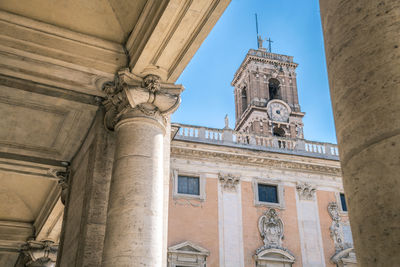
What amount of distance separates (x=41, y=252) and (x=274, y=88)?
42.6m

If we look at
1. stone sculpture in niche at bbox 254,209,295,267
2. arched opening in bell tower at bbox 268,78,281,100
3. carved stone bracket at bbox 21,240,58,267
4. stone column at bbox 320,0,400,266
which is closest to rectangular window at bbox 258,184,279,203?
stone sculpture in niche at bbox 254,209,295,267

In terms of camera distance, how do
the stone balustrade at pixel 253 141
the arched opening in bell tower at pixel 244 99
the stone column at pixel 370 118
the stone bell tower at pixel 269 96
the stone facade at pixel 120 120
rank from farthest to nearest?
the arched opening in bell tower at pixel 244 99 < the stone bell tower at pixel 269 96 < the stone balustrade at pixel 253 141 < the stone facade at pixel 120 120 < the stone column at pixel 370 118

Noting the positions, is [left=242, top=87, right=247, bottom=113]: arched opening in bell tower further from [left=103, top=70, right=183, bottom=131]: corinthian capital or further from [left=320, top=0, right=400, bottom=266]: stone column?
[left=320, top=0, right=400, bottom=266]: stone column

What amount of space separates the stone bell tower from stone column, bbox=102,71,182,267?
41064 millimetres

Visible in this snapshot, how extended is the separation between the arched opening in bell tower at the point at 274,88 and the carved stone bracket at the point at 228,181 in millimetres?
25460

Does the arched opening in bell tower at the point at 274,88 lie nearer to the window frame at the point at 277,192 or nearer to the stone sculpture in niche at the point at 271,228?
the window frame at the point at 277,192

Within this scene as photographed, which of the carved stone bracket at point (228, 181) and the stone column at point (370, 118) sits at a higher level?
the carved stone bracket at point (228, 181)

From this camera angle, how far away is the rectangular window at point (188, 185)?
25000 millimetres

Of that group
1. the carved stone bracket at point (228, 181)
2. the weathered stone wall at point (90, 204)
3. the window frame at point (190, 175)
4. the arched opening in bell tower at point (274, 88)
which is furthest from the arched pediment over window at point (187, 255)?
the arched opening in bell tower at point (274, 88)

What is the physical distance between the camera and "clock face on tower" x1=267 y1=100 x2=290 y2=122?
48.2m

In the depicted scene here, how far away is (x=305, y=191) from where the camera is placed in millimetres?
26781

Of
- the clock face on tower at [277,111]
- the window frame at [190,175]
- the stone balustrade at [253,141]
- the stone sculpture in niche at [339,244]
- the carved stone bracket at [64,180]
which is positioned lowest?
the carved stone bracket at [64,180]

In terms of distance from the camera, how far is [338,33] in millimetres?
2725

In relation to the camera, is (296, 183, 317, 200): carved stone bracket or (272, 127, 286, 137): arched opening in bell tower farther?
(272, 127, 286, 137): arched opening in bell tower
